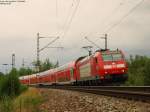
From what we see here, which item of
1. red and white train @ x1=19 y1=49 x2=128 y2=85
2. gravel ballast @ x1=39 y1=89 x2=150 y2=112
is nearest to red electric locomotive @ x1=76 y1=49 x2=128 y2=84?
red and white train @ x1=19 y1=49 x2=128 y2=85

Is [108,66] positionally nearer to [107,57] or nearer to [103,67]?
[103,67]

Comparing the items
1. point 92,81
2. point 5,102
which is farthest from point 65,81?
point 5,102

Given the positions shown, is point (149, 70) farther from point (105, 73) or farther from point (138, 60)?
point (138, 60)

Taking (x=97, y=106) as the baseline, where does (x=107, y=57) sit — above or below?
above

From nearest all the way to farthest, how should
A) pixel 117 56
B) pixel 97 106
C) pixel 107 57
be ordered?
1. pixel 97 106
2. pixel 107 57
3. pixel 117 56

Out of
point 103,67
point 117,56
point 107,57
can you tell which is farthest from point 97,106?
point 117,56

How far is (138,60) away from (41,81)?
19.5m

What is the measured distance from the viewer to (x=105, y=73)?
1375 inches

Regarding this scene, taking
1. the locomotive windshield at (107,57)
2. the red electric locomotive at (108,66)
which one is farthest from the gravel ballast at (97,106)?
the locomotive windshield at (107,57)

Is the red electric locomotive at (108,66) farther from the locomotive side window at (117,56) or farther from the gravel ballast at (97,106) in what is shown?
the gravel ballast at (97,106)

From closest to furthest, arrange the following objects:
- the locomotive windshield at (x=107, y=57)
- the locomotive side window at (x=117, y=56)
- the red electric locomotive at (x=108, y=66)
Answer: the red electric locomotive at (x=108, y=66) < the locomotive windshield at (x=107, y=57) < the locomotive side window at (x=117, y=56)

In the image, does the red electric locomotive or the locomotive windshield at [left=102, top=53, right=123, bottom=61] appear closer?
the red electric locomotive

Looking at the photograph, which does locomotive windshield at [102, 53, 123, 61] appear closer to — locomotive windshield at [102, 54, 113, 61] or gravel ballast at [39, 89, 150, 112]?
locomotive windshield at [102, 54, 113, 61]

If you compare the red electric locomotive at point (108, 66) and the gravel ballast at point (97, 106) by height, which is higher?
the red electric locomotive at point (108, 66)
